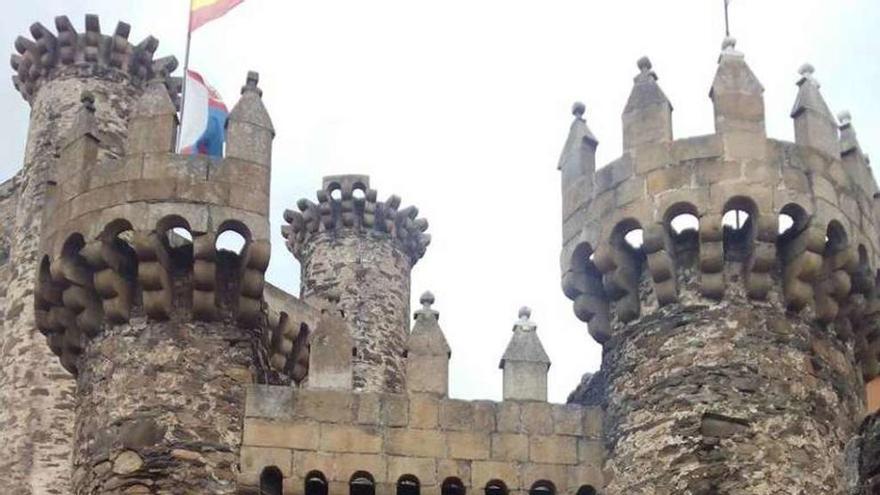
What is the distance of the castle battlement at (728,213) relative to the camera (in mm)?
17516

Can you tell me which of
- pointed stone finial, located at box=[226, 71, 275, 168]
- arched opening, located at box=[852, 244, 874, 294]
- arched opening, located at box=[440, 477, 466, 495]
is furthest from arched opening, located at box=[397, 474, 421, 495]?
arched opening, located at box=[852, 244, 874, 294]

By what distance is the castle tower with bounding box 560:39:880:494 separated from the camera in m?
16.7

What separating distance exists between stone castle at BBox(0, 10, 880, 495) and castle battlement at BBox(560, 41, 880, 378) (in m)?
0.02

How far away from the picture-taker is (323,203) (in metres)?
29.7

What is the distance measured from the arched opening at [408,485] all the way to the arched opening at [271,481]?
105 centimetres

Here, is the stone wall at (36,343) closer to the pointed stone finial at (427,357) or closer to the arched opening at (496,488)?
the pointed stone finial at (427,357)

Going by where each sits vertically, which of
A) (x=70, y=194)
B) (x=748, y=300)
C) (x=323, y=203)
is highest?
(x=323, y=203)

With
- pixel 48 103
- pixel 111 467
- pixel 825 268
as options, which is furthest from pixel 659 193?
pixel 48 103

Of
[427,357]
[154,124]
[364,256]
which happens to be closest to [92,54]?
[364,256]

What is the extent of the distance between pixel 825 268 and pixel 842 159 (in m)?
1.24

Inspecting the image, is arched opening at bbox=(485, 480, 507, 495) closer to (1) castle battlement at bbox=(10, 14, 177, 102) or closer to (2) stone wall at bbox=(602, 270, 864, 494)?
(2) stone wall at bbox=(602, 270, 864, 494)

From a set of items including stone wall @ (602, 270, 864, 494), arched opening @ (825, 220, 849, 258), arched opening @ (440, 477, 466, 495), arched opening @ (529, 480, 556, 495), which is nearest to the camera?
stone wall @ (602, 270, 864, 494)

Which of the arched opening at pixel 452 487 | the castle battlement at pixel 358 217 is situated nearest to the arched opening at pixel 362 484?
the arched opening at pixel 452 487

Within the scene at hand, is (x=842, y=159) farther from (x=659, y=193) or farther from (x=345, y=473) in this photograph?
(x=345, y=473)
